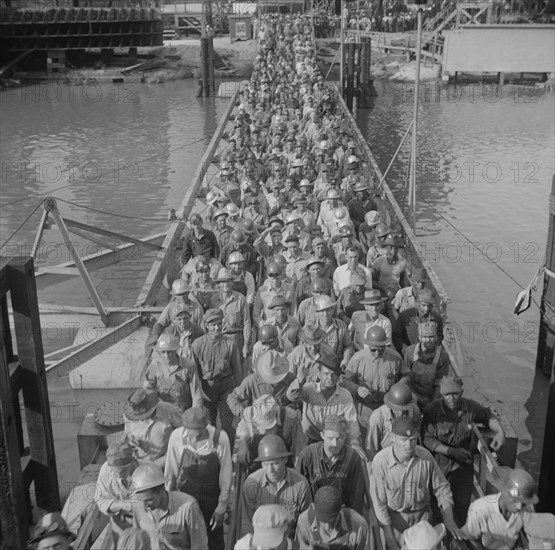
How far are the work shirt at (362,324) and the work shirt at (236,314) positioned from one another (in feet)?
3.53

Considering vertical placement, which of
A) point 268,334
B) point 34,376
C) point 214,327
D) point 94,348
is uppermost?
point 34,376

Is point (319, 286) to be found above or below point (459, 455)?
above

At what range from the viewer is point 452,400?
5.45m

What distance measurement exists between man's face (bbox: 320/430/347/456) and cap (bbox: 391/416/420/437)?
36 centimetres

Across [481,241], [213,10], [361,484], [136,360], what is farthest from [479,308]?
[213,10]

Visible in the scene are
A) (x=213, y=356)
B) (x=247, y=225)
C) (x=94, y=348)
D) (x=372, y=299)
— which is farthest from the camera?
(x=247, y=225)

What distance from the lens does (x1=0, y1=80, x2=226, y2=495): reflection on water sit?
13500 mm

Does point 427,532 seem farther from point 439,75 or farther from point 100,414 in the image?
point 439,75

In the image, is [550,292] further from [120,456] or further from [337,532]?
[120,456]

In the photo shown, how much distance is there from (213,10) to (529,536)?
5601cm

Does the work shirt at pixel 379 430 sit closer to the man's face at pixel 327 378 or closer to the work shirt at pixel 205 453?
the man's face at pixel 327 378

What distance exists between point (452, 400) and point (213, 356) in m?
2.20

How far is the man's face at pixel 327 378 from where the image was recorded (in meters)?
5.69

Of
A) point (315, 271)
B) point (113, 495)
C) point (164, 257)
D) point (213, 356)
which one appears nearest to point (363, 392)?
point (213, 356)
